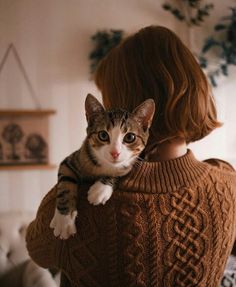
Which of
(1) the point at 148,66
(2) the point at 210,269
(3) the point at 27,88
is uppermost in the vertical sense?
(3) the point at 27,88

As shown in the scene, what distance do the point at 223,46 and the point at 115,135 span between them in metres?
1.84

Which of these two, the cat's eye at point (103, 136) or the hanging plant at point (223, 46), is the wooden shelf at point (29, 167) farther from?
the cat's eye at point (103, 136)

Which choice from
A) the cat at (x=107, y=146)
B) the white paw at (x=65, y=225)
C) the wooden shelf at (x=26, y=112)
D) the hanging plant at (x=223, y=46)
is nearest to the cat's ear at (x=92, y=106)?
the cat at (x=107, y=146)

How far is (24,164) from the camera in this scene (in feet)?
6.75

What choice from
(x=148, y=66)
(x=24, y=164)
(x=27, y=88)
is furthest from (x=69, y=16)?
(x=148, y=66)

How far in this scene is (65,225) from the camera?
60 centimetres

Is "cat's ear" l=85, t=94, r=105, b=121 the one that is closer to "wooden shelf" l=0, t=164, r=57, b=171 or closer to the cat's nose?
the cat's nose

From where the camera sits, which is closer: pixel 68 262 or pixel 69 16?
pixel 68 262

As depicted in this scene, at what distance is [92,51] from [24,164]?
0.86 metres

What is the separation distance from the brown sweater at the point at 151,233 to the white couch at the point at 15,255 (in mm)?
1122

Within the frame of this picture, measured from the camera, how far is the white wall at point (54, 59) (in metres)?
2.04

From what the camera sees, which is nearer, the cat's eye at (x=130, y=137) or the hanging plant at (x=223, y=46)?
the cat's eye at (x=130, y=137)

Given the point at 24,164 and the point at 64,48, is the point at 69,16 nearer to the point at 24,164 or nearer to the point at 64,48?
the point at 64,48

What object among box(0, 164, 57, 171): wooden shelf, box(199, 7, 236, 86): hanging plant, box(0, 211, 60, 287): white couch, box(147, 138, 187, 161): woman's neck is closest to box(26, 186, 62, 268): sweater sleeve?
box(147, 138, 187, 161): woman's neck
